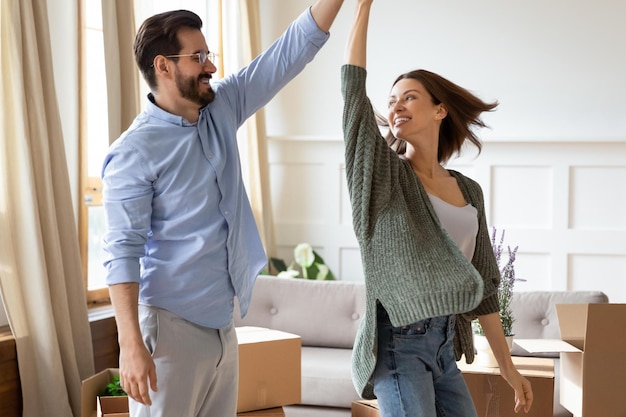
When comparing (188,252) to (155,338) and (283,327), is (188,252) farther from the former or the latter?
(283,327)

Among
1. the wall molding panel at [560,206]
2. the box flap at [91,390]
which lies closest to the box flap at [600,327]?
the box flap at [91,390]

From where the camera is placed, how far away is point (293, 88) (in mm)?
5395

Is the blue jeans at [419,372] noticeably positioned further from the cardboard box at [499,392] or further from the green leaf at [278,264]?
the green leaf at [278,264]

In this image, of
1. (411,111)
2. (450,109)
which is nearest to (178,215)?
(411,111)

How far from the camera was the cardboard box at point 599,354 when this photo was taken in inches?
101

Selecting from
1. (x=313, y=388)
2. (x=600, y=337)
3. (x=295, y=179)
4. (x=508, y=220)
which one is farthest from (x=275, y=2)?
(x=600, y=337)

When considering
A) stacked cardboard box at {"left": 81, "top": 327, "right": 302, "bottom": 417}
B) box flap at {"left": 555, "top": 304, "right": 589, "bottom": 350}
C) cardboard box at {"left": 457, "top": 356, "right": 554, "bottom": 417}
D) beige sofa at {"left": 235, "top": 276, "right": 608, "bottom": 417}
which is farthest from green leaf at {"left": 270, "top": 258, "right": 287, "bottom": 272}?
box flap at {"left": 555, "top": 304, "right": 589, "bottom": 350}

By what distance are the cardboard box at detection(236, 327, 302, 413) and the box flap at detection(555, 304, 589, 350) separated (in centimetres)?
93

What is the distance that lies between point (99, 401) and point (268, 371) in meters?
0.60

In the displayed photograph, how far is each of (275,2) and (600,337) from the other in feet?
11.3

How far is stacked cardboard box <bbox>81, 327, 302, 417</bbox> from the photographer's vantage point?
3.00m

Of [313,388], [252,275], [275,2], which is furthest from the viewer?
[275,2]

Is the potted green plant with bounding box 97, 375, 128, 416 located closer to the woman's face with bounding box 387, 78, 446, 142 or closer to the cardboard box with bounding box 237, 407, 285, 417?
the cardboard box with bounding box 237, 407, 285, 417

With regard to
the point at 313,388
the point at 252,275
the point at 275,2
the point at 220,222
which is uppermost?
the point at 275,2
